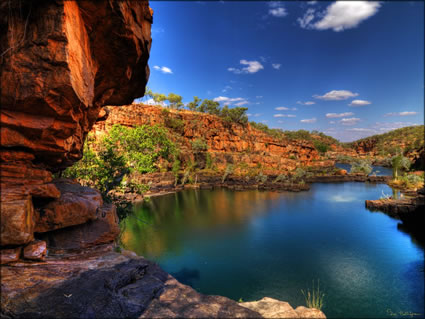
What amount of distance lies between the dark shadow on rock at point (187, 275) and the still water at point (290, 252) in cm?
6

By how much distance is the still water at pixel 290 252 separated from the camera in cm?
1155

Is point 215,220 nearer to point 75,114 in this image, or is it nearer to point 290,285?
point 290,285

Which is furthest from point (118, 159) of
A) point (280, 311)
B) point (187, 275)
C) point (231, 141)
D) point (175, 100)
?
point (175, 100)

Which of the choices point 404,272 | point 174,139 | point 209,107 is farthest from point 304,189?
point 209,107

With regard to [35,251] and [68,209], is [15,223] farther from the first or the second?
[68,209]

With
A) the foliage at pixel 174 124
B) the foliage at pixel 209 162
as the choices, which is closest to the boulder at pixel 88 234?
the foliage at pixel 209 162

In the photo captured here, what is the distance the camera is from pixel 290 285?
12.2 m

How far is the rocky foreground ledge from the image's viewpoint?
12.1 ft

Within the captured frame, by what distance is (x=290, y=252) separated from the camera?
16422mm

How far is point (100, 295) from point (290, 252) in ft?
50.8

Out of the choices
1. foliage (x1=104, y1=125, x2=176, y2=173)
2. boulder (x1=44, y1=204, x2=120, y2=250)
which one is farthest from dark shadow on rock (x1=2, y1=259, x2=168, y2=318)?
foliage (x1=104, y1=125, x2=176, y2=173)

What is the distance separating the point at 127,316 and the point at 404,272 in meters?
17.9

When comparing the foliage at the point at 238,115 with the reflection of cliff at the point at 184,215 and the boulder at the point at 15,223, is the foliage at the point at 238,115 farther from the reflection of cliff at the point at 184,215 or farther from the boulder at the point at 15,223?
the boulder at the point at 15,223

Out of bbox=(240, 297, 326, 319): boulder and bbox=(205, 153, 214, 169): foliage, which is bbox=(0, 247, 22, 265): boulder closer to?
bbox=(240, 297, 326, 319): boulder
